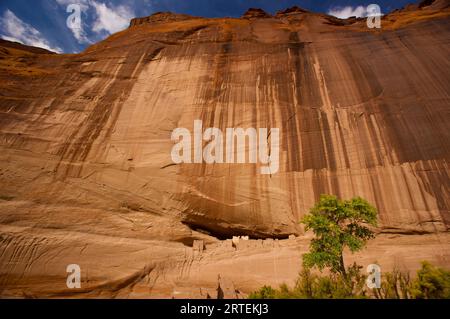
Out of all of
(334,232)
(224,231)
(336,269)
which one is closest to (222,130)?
(224,231)

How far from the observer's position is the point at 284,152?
16.3m

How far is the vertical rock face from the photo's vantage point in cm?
1449

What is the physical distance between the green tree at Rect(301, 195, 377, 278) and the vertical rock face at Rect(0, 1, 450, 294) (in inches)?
80.1

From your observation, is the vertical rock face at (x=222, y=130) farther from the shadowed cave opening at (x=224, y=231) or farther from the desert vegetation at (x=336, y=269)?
the desert vegetation at (x=336, y=269)

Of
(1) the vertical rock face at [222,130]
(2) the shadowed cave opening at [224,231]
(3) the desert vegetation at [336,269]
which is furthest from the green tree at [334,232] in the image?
(2) the shadowed cave opening at [224,231]

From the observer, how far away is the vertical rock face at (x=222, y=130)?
1449 cm

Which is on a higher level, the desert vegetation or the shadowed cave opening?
the shadowed cave opening

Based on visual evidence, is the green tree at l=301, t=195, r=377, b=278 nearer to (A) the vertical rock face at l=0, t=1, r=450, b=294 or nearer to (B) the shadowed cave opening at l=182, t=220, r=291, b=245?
(A) the vertical rock face at l=0, t=1, r=450, b=294

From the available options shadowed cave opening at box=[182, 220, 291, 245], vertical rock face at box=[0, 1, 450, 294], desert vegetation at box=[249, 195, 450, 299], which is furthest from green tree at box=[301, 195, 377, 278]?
shadowed cave opening at box=[182, 220, 291, 245]

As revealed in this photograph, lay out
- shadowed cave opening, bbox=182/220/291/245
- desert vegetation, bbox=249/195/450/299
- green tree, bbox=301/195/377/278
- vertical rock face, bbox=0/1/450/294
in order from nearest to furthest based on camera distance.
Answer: desert vegetation, bbox=249/195/450/299 → green tree, bbox=301/195/377/278 → vertical rock face, bbox=0/1/450/294 → shadowed cave opening, bbox=182/220/291/245

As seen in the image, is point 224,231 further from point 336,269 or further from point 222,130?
point 336,269

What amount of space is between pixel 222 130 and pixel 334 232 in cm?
810

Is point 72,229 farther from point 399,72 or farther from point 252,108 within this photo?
point 399,72

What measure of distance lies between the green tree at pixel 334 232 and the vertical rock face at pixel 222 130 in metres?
2.03
